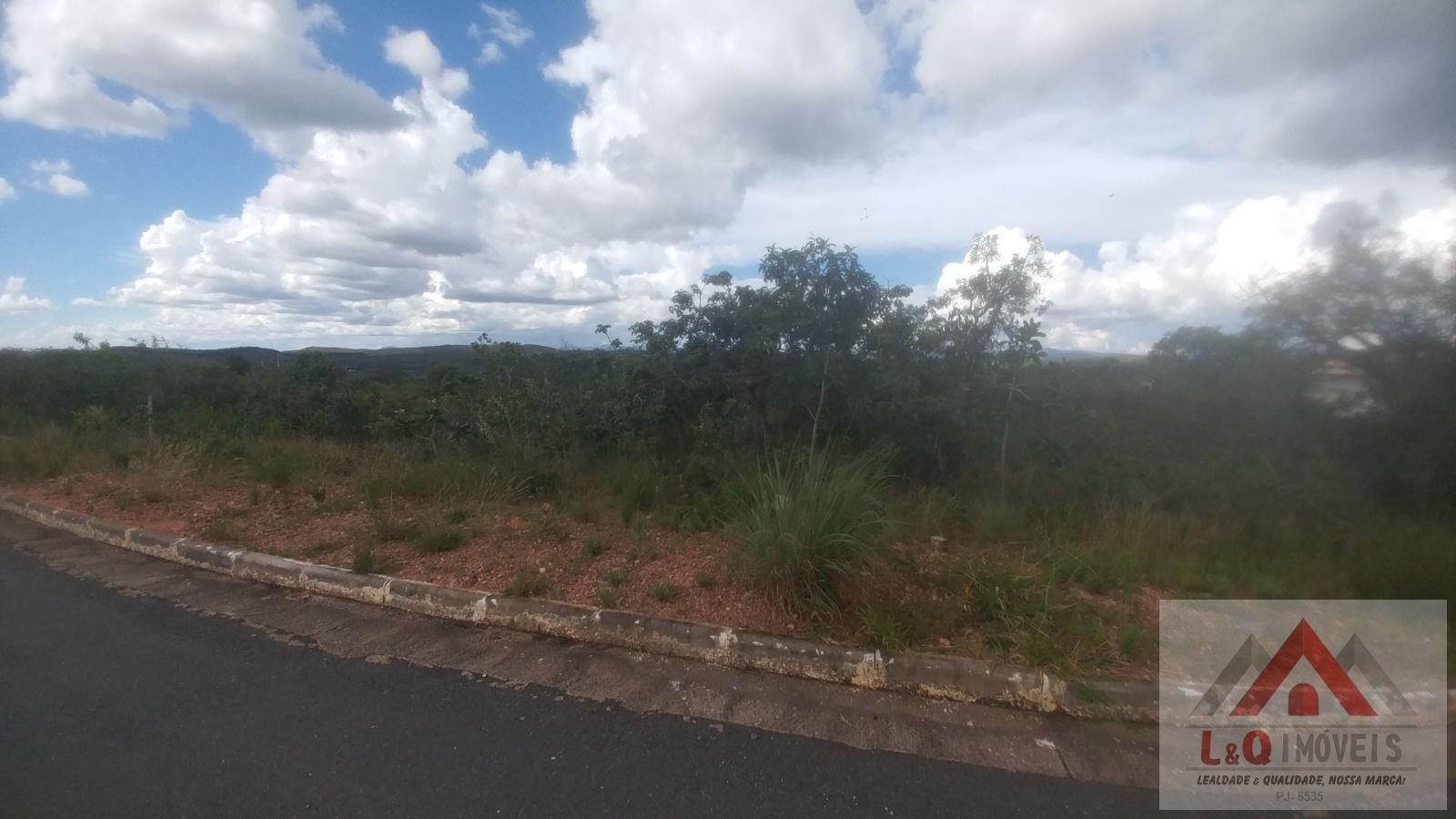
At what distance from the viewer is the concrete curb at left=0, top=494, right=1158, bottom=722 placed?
11.4 ft

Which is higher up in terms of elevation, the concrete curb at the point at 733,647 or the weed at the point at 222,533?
the weed at the point at 222,533

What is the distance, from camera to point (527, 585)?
14.8ft

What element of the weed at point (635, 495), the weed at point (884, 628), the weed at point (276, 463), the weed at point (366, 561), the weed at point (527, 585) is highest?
the weed at point (276, 463)

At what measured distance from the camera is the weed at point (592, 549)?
5156 millimetres

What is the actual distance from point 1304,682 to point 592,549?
4.23m

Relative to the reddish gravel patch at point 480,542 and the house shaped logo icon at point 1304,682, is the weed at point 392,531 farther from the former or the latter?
the house shaped logo icon at point 1304,682

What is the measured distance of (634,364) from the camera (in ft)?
23.5

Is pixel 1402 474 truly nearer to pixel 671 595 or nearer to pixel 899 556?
pixel 899 556

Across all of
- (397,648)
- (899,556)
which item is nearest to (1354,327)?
(899,556)

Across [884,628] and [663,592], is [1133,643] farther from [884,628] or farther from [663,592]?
[663,592]

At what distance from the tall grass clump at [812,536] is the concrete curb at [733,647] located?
0.40m

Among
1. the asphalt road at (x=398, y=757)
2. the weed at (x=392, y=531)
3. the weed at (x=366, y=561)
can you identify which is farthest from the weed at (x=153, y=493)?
the asphalt road at (x=398, y=757)

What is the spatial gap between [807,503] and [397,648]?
2466 mm

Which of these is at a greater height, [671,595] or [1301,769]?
[671,595]
